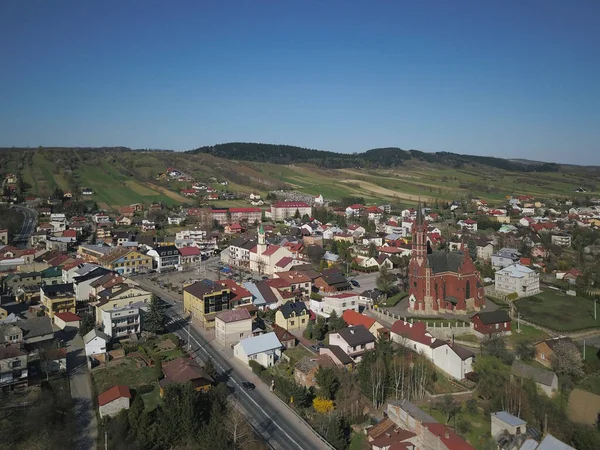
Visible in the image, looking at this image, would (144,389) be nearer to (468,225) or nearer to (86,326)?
(86,326)

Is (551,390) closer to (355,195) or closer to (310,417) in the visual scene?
(310,417)

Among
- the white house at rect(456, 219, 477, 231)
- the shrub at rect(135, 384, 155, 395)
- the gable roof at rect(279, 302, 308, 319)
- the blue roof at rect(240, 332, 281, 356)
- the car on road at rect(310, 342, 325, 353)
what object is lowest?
the shrub at rect(135, 384, 155, 395)

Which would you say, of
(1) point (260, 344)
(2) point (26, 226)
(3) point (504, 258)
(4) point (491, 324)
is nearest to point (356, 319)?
(1) point (260, 344)

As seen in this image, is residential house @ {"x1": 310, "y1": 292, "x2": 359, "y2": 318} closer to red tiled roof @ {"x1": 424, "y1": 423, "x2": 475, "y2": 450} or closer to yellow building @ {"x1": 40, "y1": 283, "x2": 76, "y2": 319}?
red tiled roof @ {"x1": 424, "y1": 423, "x2": 475, "y2": 450}

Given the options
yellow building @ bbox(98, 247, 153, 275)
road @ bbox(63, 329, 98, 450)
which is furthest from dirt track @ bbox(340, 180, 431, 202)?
road @ bbox(63, 329, 98, 450)

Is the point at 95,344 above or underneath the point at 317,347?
above

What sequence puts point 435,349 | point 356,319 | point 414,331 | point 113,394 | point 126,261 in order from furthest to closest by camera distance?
point 126,261 → point 356,319 → point 414,331 → point 435,349 → point 113,394
